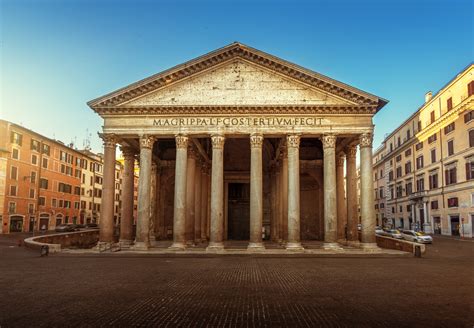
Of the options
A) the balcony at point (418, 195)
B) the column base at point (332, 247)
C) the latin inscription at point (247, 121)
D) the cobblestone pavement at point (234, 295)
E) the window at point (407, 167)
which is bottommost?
the cobblestone pavement at point (234, 295)

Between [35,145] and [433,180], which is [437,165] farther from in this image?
[35,145]

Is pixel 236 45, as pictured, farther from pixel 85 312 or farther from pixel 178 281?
pixel 85 312

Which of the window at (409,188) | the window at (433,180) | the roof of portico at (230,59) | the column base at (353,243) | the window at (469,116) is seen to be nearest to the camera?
the roof of portico at (230,59)

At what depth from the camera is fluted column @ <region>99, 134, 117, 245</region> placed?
75.7 ft

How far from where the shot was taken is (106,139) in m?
23.5

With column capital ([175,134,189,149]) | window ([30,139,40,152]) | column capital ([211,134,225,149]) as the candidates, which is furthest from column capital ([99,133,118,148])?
window ([30,139,40,152])

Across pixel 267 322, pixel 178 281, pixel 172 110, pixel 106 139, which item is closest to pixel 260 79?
pixel 172 110

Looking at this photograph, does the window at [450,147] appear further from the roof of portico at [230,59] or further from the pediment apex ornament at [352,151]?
the roof of portico at [230,59]

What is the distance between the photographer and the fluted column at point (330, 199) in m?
22.3

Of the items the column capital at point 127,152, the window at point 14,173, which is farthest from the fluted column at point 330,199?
the window at point 14,173

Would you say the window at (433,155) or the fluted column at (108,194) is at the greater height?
the window at (433,155)

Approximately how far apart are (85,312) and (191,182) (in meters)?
17.6

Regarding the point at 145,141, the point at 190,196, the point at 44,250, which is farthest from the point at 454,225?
the point at 44,250

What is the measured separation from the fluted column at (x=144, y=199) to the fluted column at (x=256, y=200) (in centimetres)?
623
